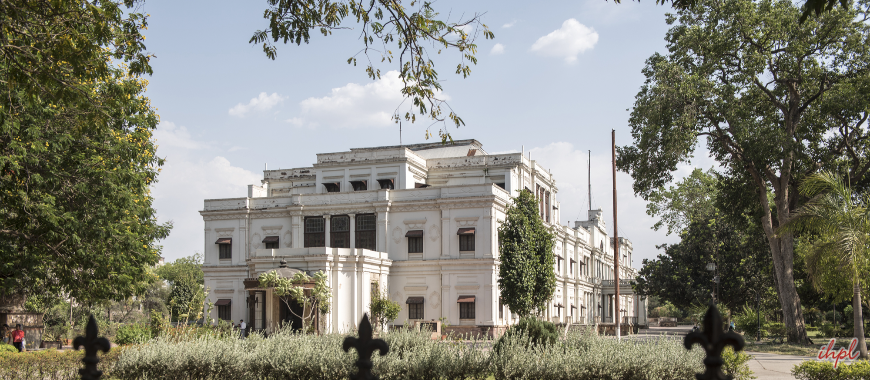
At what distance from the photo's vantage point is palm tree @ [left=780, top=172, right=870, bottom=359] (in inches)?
805

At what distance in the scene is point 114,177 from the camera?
19.8 m

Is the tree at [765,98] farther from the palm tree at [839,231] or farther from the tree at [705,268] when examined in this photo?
the tree at [705,268]

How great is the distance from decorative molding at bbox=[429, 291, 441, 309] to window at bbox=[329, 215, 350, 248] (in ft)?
22.2

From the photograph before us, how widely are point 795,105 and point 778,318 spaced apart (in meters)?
41.4

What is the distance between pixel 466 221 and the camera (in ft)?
146

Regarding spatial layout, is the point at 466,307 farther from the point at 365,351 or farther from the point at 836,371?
the point at 365,351

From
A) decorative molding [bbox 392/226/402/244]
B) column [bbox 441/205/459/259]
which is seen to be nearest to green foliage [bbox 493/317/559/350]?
column [bbox 441/205/459/259]

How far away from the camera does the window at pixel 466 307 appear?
4369 cm

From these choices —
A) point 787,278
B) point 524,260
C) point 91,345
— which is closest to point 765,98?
point 787,278

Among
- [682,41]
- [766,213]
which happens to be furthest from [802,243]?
[682,41]

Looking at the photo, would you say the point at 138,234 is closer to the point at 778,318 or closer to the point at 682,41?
the point at 682,41

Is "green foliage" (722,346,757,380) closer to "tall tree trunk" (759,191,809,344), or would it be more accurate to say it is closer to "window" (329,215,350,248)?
"tall tree trunk" (759,191,809,344)

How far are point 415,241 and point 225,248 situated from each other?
14379mm

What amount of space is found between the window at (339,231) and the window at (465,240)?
7878 mm
